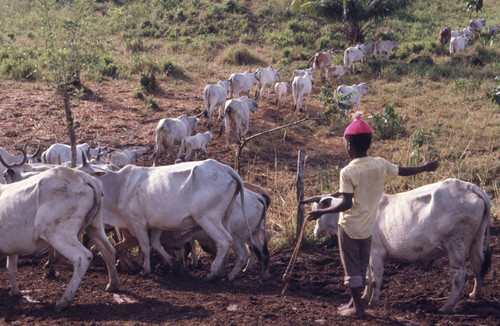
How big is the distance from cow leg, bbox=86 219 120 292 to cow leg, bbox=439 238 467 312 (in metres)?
3.43

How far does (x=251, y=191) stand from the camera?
7793 mm

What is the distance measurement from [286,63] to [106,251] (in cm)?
1644

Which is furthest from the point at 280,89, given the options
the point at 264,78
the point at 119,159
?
the point at 119,159

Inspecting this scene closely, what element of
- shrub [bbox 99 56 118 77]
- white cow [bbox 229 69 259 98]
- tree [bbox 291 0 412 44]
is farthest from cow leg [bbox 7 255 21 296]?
tree [bbox 291 0 412 44]

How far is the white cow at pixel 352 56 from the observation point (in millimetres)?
20500

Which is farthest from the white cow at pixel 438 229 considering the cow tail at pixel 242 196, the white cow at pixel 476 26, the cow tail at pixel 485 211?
the white cow at pixel 476 26

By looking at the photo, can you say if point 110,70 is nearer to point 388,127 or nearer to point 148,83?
point 148,83

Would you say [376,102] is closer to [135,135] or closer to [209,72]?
[209,72]

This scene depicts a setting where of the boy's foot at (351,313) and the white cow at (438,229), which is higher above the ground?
the white cow at (438,229)

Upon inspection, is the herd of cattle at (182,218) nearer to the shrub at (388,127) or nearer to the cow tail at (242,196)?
the cow tail at (242,196)

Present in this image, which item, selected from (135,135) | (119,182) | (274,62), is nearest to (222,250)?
(119,182)

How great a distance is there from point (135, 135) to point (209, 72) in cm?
662

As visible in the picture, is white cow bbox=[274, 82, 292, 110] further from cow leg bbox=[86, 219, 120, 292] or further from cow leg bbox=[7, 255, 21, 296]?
cow leg bbox=[7, 255, 21, 296]

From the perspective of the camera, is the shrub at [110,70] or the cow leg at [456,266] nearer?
the cow leg at [456,266]
